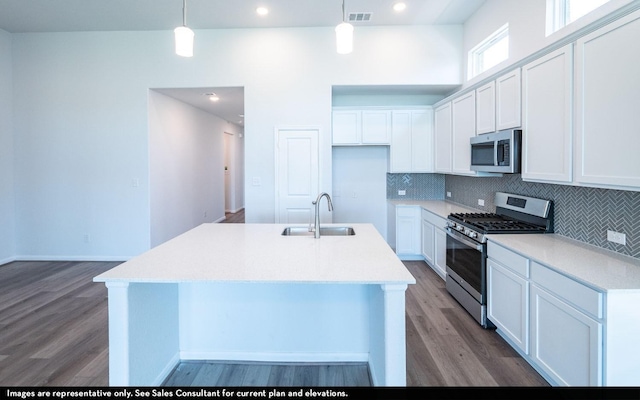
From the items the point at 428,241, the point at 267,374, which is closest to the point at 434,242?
the point at 428,241

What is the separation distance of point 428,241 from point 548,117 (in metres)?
2.35

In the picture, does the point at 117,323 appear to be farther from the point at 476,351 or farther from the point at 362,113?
the point at 362,113

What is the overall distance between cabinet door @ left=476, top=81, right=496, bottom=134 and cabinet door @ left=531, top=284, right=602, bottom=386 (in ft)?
5.82

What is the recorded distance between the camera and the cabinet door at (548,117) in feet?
7.51

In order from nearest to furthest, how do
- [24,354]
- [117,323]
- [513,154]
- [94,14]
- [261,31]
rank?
1. [117,323]
2. [24,354]
3. [513,154]
4. [94,14]
5. [261,31]

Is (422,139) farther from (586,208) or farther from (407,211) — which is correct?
(586,208)

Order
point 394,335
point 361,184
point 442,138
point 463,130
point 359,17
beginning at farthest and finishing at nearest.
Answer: point 361,184
point 442,138
point 359,17
point 463,130
point 394,335

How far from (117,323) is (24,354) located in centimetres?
151

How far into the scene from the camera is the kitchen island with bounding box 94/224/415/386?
186 cm

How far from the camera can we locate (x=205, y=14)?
4.31m

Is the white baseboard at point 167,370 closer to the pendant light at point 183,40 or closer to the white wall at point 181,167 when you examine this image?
the pendant light at point 183,40

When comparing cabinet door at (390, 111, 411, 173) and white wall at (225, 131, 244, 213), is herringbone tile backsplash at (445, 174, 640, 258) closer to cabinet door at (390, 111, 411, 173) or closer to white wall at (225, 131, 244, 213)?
cabinet door at (390, 111, 411, 173)

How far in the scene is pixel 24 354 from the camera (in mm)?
2537

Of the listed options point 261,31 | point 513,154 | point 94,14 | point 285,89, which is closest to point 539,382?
point 513,154
